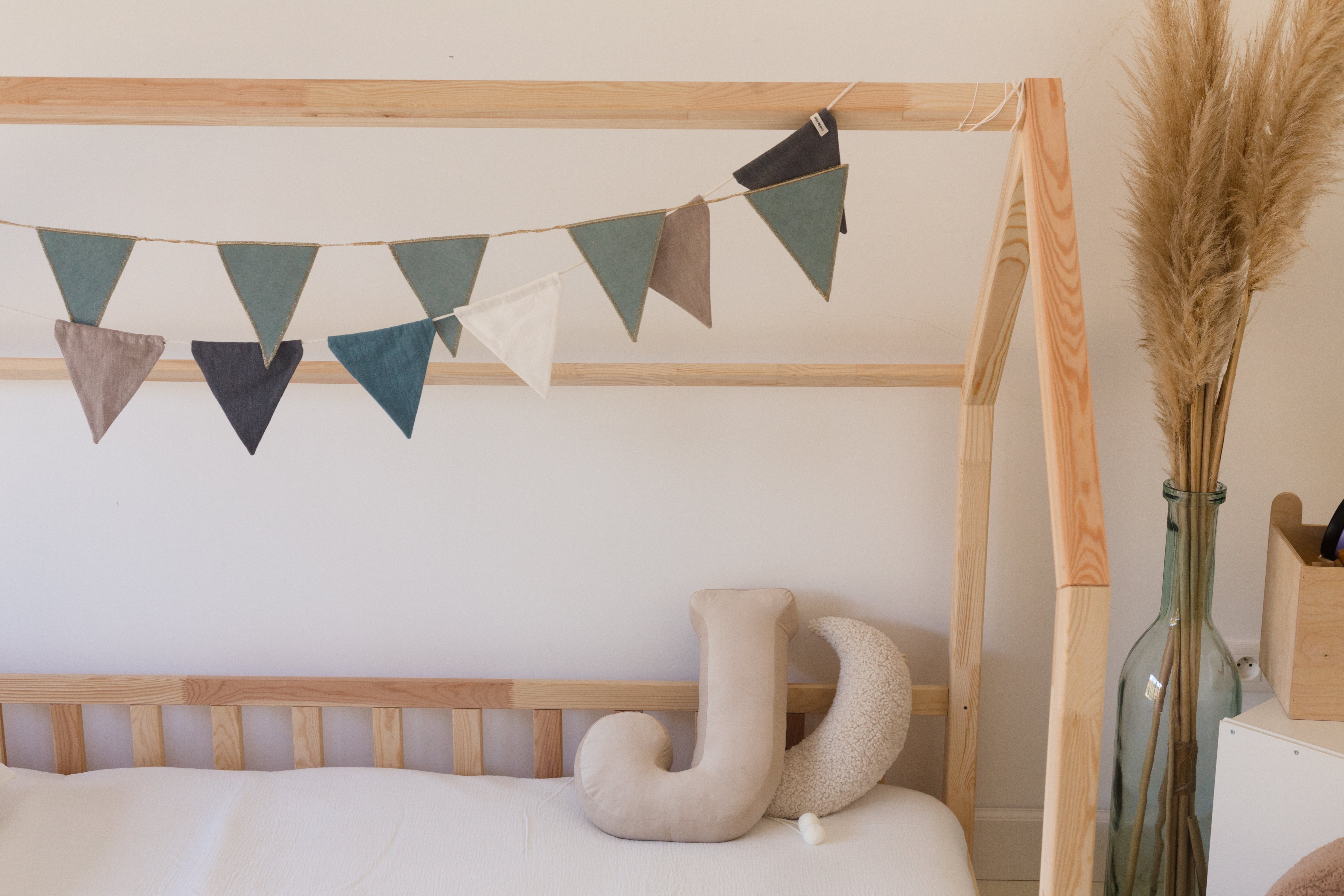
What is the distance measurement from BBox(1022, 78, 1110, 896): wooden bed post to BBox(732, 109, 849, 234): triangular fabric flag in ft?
0.61

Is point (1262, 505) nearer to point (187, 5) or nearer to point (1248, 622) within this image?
point (1248, 622)

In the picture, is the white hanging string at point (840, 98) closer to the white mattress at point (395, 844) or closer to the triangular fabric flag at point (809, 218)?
the triangular fabric flag at point (809, 218)

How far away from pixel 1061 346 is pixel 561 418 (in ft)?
2.86

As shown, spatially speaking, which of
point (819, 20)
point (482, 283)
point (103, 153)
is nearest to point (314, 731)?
point (482, 283)

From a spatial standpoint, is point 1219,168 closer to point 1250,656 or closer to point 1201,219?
point 1201,219

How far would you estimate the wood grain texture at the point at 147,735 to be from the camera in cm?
153

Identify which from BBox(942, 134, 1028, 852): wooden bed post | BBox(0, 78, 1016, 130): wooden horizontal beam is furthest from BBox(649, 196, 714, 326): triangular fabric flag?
BBox(942, 134, 1028, 852): wooden bed post

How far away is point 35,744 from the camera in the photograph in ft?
5.21

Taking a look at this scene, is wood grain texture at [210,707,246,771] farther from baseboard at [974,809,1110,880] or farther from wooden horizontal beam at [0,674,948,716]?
baseboard at [974,809,1110,880]

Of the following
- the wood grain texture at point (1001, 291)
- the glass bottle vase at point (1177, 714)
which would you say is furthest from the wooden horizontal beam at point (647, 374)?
the glass bottle vase at point (1177, 714)

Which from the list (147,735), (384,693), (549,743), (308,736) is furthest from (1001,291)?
(147,735)

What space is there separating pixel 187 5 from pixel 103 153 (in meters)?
0.26

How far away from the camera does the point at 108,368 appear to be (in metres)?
1.08

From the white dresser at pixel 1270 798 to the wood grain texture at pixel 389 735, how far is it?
1.20 meters
